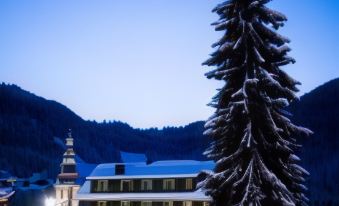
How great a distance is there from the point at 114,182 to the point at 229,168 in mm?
43589

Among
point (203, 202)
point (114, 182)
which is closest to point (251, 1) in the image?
point (203, 202)

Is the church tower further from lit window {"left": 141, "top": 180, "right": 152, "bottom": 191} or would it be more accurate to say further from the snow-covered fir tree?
the snow-covered fir tree

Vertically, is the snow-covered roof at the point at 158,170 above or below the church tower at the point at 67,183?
above

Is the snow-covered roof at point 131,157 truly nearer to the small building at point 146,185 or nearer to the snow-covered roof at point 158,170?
the small building at point 146,185

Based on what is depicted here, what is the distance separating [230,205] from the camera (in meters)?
21.7

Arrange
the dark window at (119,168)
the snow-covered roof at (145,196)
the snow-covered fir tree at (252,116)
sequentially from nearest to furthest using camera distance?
the snow-covered fir tree at (252,116) → the snow-covered roof at (145,196) → the dark window at (119,168)

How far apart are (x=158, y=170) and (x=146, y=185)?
255 cm

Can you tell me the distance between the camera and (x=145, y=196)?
6006cm

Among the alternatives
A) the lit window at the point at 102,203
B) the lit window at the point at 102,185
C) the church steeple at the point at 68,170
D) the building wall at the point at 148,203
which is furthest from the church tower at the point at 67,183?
the lit window at the point at 102,203

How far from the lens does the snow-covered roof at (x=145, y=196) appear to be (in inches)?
2218

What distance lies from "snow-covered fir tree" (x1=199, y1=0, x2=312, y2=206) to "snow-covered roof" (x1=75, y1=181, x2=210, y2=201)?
3325 cm

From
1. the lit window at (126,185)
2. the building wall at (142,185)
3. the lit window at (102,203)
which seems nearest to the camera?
the building wall at (142,185)

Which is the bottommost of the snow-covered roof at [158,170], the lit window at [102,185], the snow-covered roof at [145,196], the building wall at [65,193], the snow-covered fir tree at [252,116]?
the building wall at [65,193]

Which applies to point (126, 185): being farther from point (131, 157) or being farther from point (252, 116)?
point (131, 157)
